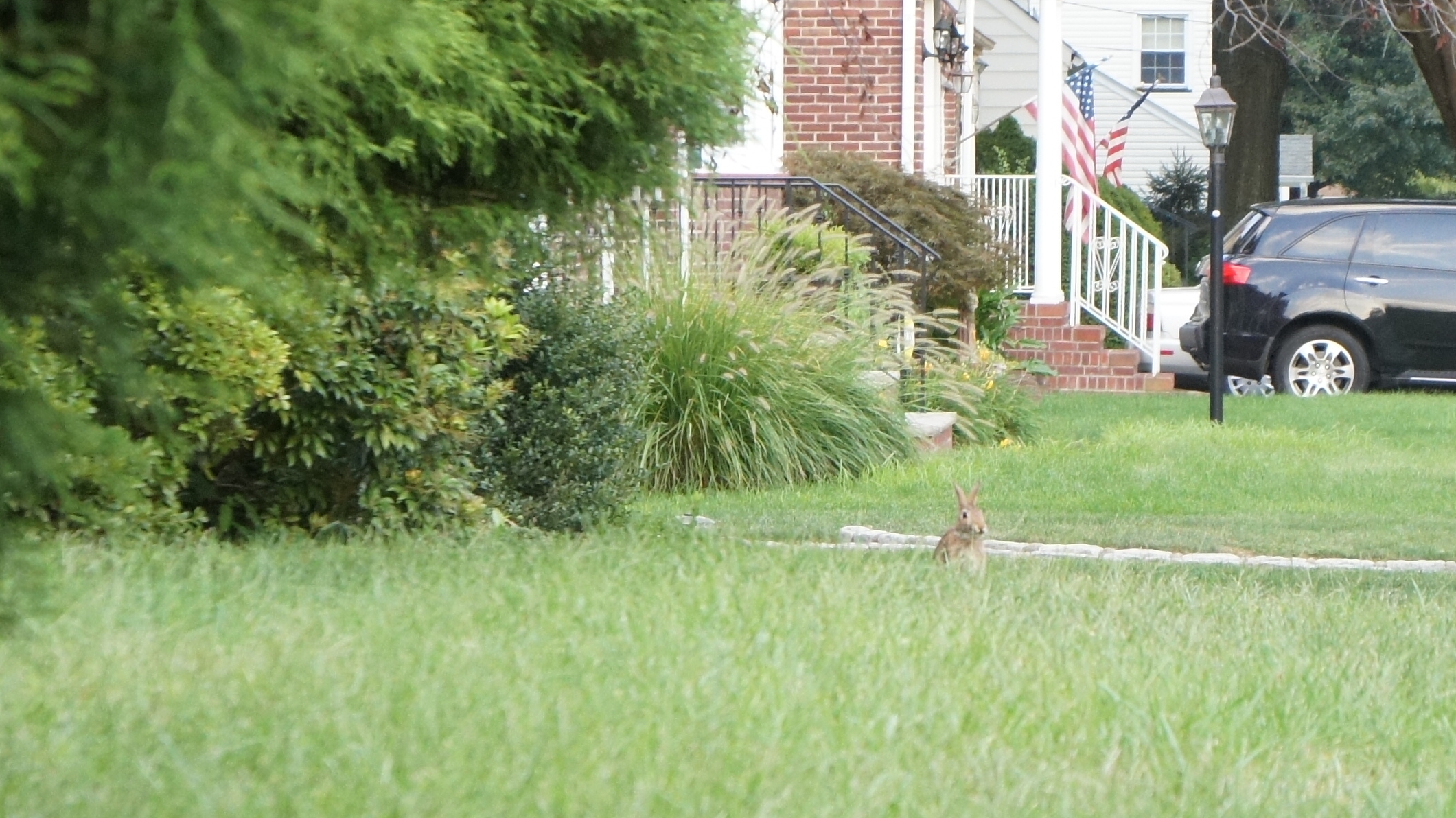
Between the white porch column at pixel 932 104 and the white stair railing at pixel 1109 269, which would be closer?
the white porch column at pixel 932 104

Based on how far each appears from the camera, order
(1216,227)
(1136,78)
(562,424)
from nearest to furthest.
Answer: (562,424), (1216,227), (1136,78)

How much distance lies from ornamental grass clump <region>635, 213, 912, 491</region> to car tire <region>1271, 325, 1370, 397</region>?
7808mm

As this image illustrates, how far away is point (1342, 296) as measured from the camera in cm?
1684

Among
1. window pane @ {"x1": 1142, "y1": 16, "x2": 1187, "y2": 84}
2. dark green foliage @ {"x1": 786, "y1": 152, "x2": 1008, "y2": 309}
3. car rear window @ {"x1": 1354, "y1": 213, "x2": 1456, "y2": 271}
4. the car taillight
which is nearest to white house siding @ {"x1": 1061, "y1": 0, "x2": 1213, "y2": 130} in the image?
window pane @ {"x1": 1142, "y1": 16, "x2": 1187, "y2": 84}

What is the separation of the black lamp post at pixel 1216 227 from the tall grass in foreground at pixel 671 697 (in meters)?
8.32

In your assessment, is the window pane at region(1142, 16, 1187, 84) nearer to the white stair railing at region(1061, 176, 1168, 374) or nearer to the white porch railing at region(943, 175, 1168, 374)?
the white porch railing at region(943, 175, 1168, 374)

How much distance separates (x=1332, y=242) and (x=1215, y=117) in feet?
12.8

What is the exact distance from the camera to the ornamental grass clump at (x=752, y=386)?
31.2 feet

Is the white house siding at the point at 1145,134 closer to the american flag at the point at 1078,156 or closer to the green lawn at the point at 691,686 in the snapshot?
the american flag at the point at 1078,156

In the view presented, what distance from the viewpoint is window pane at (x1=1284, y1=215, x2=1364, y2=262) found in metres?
17.1

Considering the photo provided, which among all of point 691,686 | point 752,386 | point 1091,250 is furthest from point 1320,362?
point 691,686

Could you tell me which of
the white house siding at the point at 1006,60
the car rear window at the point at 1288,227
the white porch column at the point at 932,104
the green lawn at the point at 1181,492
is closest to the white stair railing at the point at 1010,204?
the white porch column at the point at 932,104

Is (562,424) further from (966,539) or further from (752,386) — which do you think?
(752,386)

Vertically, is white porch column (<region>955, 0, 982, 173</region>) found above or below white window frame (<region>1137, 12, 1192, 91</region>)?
below
